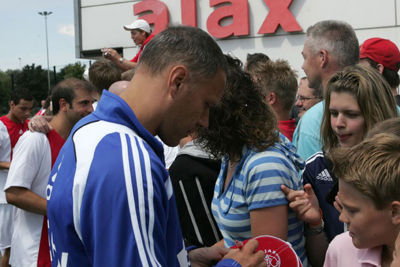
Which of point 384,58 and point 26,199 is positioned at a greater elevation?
point 384,58

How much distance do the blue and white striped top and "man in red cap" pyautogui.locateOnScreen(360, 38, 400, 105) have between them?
200 centimetres

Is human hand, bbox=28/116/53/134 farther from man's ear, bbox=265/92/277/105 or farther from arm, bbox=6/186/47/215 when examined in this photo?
man's ear, bbox=265/92/277/105

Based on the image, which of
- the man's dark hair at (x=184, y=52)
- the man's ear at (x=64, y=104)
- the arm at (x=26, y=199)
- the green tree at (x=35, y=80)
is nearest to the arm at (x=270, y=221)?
the man's dark hair at (x=184, y=52)

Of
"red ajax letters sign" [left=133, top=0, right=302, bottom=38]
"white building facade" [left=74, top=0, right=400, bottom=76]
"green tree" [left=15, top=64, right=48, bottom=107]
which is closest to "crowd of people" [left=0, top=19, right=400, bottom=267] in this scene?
"white building facade" [left=74, top=0, right=400, bottom=76]

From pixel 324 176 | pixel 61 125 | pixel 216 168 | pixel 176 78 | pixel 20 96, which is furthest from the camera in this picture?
pixel 20 96

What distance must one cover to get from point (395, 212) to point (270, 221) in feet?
1.99

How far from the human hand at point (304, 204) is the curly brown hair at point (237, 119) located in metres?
0.30

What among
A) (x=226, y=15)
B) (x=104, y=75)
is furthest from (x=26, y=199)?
(x=226, y=15)

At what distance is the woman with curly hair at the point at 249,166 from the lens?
2.33m

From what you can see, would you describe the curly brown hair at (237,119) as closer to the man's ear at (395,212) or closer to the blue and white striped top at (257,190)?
the blue and white striped top at (257,190)

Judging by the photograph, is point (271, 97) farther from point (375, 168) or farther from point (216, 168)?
point (375, 168)

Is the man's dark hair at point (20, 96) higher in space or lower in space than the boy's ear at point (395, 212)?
higher

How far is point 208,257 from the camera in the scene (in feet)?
6.38

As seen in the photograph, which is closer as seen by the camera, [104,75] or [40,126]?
[40,126]
